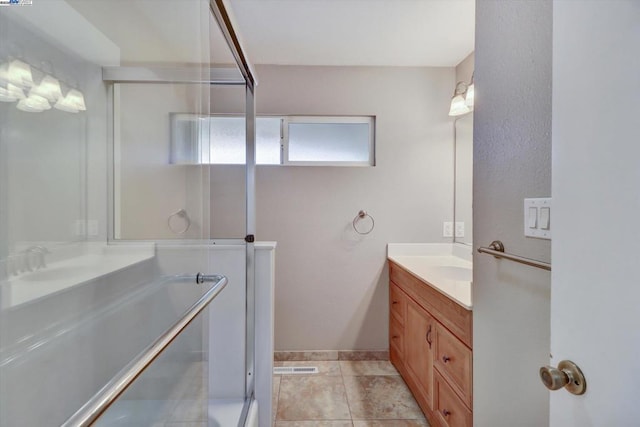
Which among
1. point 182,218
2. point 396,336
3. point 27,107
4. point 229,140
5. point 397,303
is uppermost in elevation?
point 229,140

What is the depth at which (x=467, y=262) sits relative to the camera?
213cm

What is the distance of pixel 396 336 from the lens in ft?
7.03

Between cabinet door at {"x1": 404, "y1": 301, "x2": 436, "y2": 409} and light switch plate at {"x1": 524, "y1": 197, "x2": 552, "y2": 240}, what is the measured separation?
0.87m

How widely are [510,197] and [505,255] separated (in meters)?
0.21

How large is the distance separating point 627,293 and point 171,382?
1.19 meters

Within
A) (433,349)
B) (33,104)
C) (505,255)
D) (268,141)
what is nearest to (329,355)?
(433,349)

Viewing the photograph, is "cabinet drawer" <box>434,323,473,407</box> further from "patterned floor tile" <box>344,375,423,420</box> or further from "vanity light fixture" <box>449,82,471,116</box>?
"vanity light fixture" <box>449,82,471,116</box>

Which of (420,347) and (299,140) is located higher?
(299,140)

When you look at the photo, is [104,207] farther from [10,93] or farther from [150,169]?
[10,93]

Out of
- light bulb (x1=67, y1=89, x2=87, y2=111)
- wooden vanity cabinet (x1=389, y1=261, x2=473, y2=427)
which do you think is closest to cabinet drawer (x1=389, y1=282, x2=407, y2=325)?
wooden vanity cabinet (x1=389, y1=261, x2=473, y2=427)

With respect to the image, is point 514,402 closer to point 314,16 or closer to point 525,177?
point 525,177

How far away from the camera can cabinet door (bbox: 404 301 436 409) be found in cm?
155

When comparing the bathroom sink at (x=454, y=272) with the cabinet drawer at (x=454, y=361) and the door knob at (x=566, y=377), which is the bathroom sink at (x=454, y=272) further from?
the door knob at (x=566, y=377)

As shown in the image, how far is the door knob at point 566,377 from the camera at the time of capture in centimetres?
49
